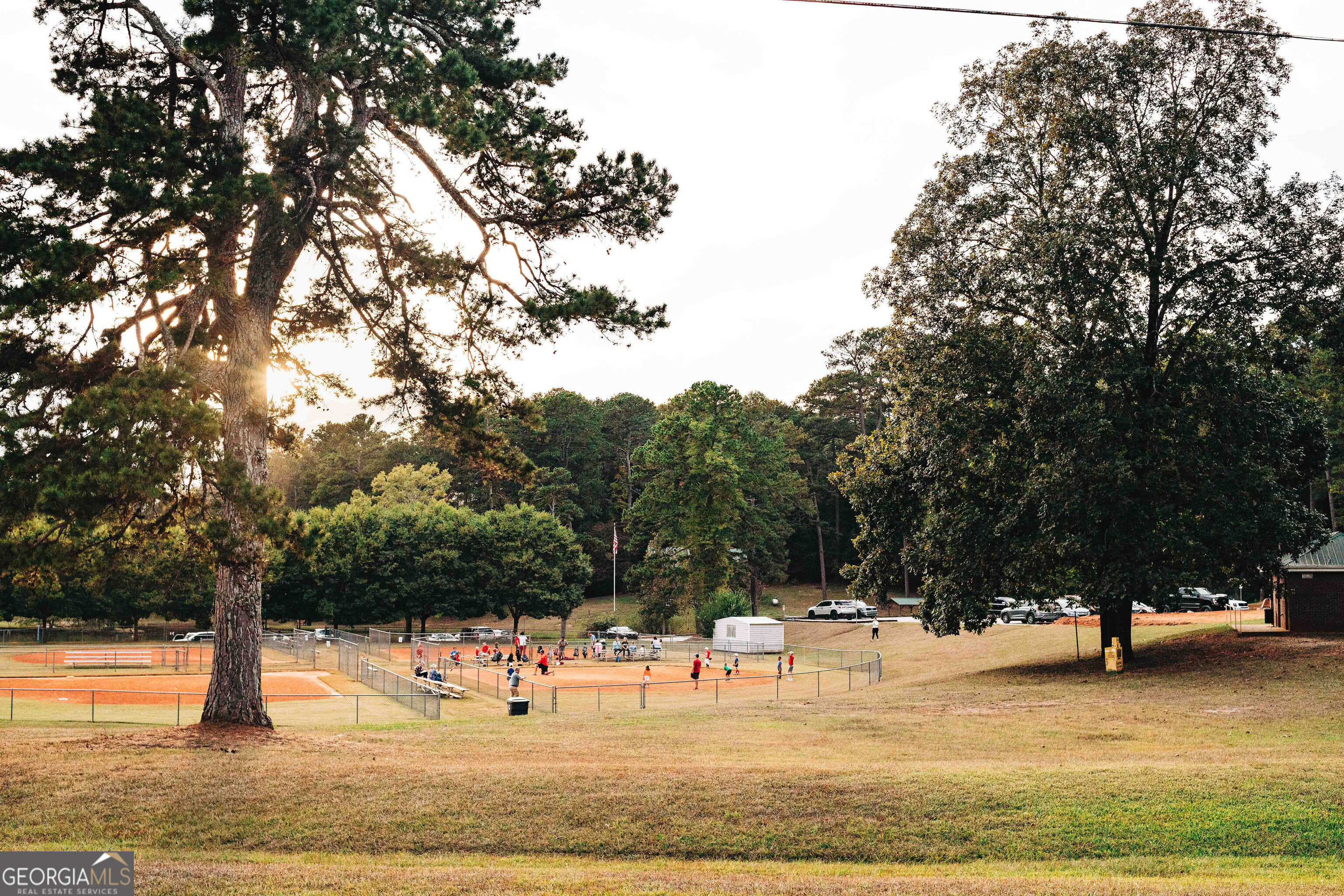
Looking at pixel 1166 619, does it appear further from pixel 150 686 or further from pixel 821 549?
pixel 150 686

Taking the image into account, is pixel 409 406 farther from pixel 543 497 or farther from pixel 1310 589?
pixel 543 497

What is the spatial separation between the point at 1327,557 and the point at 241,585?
3885cm

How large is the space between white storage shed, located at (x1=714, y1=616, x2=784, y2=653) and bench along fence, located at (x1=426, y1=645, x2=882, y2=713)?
10615 mm

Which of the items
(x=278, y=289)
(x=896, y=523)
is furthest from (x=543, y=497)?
(x=278, y=289)

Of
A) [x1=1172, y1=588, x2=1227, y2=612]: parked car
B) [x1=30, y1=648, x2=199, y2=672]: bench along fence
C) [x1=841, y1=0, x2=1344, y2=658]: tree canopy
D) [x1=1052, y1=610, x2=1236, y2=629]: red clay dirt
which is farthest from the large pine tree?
[x1=1172, y1=588, x2=1227, y2=612]: parked car

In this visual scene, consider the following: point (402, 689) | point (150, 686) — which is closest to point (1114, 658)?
point (402, 689)

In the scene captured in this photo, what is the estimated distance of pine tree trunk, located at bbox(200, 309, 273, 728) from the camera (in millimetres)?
17516

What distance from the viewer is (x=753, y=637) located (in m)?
53.8

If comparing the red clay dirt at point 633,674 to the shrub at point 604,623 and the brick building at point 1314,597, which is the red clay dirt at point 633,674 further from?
the brick building at point 1314,597

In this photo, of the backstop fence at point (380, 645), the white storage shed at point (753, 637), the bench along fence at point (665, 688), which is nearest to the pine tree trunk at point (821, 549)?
the white storage shed at point (753, 637)

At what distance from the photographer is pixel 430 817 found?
1239cm

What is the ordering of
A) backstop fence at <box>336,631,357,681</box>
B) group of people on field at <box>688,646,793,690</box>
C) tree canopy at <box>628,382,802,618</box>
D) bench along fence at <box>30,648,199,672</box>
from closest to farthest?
1. group of people on field at <box>688,646,793,690</box>
2. backstop fence at <box>336,631,357,681</box>
3. bench along fence at <box>30,648,199,672</box>
4. tree canopy at <box>628,382,802,618</box>

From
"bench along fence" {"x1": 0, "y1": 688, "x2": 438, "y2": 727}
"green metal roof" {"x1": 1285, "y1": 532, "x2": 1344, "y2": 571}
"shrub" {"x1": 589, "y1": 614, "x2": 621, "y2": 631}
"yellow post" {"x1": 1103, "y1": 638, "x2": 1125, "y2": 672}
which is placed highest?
"green metal roof" {"x1": 1285, "y1": 532, "x2": 1344, "y2": 571}

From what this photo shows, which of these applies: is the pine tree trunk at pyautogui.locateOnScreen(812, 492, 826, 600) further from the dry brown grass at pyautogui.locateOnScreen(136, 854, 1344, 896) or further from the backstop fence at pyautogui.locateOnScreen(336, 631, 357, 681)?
the dry brown grass at pyautogui.locateOnScreen(136, 854, 1344, 896)
